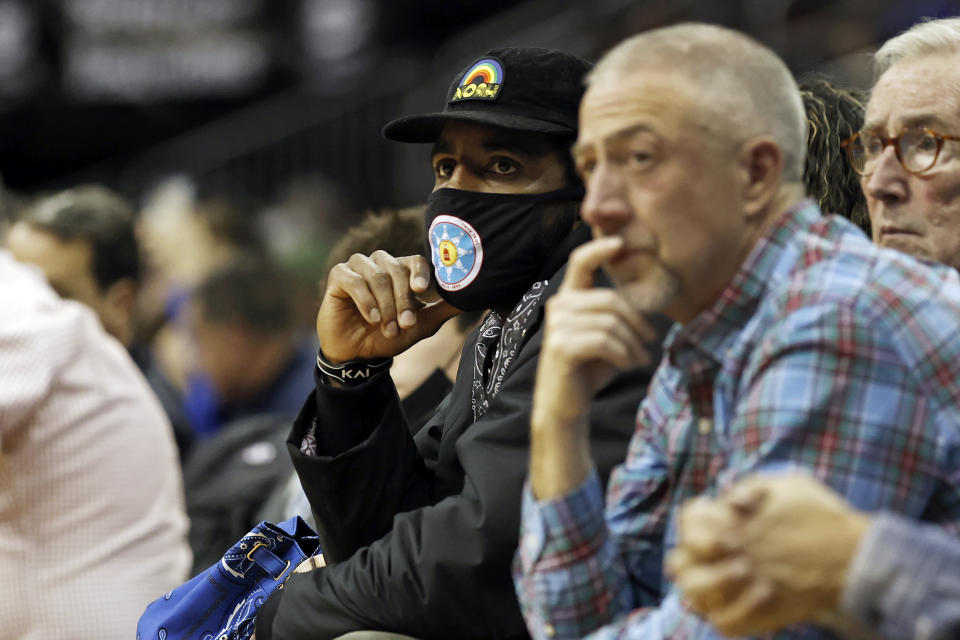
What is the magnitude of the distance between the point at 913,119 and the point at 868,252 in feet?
3.03

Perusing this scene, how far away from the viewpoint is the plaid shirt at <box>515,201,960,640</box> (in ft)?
5.07

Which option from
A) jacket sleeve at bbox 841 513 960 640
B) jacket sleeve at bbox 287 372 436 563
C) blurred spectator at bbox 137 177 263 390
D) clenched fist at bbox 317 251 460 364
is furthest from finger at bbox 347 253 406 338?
blurred spectator at bbox 137 177 263 390

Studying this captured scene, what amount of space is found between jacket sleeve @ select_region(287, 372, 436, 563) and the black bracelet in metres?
0.02

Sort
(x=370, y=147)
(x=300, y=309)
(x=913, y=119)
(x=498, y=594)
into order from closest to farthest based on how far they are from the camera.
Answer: (x=498, y=594) → (x=913, y=119) → (x=300, y=309) → (x=370, y=147)

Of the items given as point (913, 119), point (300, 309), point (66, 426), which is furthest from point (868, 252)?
point (300, 309)

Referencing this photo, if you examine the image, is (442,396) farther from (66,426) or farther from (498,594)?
(498,594)

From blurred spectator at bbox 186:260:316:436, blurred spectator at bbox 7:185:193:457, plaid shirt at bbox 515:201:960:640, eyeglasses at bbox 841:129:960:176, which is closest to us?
plaid shirt at bbox 515:201:960:640

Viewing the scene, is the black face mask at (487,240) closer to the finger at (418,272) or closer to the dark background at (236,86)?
the finger at (418,272)

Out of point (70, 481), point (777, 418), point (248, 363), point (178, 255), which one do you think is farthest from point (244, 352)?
point (777, 418)

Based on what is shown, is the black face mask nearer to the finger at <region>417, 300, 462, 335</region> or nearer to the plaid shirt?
the finger at <region>417, 300, 462, 335</region>

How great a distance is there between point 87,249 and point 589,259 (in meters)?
3.54

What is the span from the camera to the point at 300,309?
24.1ft

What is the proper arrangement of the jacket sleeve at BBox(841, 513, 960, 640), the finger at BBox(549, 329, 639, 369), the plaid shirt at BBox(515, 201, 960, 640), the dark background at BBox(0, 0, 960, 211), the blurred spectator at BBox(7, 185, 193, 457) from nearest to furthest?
the jacket sleeve at BBox(841, 513, 960, 640), the plaid shirt at BBox(515, 201, 960, 640), the finger at BBox(549, 329, 639, 369), the blurred spectator at BBox(7, 185, 193, 457), the dark background at BBox(0, 0, 960, 211)

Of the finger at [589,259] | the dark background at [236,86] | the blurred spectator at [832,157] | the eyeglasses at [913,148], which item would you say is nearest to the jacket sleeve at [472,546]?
the finger at [589,259]
